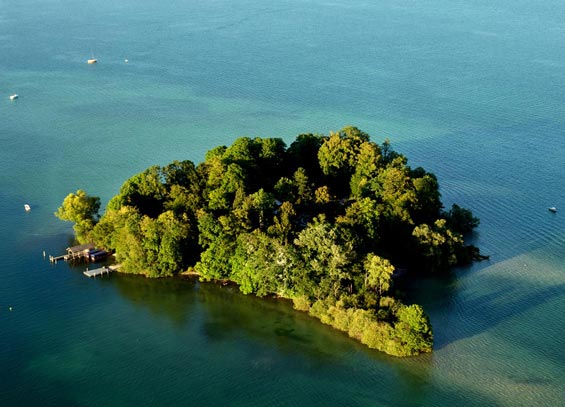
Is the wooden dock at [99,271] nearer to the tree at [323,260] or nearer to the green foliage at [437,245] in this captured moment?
the tree at [323,260]

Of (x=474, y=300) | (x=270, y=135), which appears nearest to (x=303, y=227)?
(x=474, y=300)

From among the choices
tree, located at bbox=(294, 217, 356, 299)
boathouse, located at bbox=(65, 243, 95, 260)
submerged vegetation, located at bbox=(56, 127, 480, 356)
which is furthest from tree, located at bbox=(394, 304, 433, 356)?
boathouse, located at bbox=(65, 243, 95, 260)

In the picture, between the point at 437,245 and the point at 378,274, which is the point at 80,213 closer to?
the point at 378,274

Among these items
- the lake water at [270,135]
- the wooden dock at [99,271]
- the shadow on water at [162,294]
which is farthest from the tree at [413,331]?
the wooden dock at [99,271]

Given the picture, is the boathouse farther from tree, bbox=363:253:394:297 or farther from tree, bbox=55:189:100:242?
tree, bbox=363:253:394:297

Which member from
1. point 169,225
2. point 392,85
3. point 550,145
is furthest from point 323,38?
point 169,225

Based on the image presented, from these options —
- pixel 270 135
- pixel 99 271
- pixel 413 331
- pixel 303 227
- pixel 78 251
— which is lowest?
pixel 99 271
